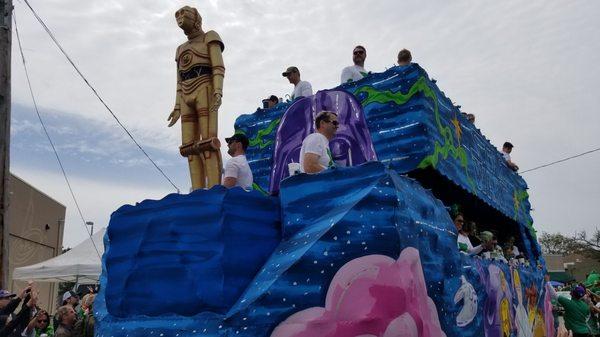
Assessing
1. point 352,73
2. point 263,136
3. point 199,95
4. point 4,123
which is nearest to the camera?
point 199,95

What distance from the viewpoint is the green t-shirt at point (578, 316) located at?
9.42m

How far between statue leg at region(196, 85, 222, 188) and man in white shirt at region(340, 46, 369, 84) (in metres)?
2.55

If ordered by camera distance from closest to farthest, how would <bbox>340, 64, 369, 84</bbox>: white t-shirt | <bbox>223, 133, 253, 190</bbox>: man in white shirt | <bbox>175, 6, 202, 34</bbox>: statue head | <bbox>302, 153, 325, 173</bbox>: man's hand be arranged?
1. <bbox>302, 153, 325, 173</bbox>: man's hand
2. <bbox>223, 133, 253, 190</bbox>: man in white shirt
3. <bbox>175, 6, 202, 34</bbox>: statue head
4. <bbox>340, 64, 369, 84</bbox>: white t-shirt

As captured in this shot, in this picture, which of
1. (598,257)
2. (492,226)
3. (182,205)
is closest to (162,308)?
(182,205)

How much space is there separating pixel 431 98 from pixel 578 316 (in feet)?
17.9

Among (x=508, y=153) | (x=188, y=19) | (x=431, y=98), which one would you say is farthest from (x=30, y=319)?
(x=508, y=153)

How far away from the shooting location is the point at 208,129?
5.94m

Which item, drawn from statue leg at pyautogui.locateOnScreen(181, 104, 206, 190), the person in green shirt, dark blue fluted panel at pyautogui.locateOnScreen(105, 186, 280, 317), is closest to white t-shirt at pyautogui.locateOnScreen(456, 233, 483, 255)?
dark blue fluted panel at pyautogui.locateOnScreen(105, 186, 280, 317)

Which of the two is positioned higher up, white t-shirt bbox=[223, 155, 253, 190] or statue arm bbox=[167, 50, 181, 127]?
statue arm bbox=[167, 50, 181, 127]

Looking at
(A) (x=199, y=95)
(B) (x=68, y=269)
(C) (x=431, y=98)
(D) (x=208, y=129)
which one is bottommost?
(B) (x=68, y=269)

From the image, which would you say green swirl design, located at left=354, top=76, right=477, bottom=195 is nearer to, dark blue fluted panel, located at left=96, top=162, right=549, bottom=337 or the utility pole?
dark blue fluted panel, located at left=96, top=162, right=549, bottom=337

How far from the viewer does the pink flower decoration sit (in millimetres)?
3516

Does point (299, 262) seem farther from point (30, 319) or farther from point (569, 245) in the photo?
point (569, 245)

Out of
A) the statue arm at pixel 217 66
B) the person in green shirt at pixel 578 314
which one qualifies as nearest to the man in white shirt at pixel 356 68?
the statue arm at pixel 217 66
